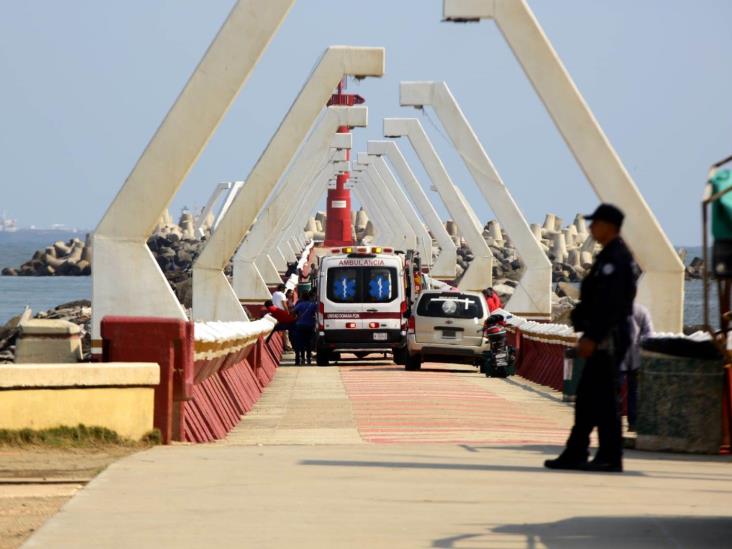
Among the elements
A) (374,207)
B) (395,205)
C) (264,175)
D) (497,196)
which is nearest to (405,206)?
(395,205)

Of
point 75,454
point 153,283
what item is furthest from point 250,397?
point 75,454

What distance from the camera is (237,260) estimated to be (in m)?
51.2

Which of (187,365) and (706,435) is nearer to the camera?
(706,435)

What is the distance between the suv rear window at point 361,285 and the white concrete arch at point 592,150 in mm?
8767

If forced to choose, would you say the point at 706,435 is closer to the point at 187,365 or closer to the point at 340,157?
the point at 187,365

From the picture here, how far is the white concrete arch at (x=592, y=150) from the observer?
26.0 m

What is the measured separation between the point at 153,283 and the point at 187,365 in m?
7.61

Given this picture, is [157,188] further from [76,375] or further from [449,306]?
[449,306]

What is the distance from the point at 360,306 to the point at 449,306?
2.65 m

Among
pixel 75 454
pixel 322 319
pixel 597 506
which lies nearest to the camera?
pixel 597 506

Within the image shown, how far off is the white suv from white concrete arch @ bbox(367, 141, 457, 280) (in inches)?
1762

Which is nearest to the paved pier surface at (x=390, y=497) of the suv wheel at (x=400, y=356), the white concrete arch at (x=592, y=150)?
the white concrete arch at (x=592, y=150)

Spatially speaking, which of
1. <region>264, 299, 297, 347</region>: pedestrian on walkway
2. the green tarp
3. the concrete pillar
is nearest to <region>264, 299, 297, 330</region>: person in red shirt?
<region>264, 299, 297, 347</region>: pedestrian on walkway

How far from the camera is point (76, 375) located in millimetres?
13195
